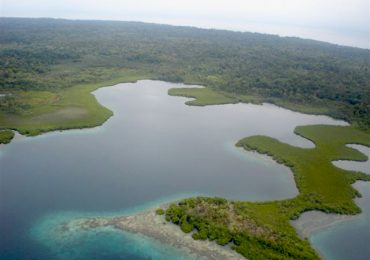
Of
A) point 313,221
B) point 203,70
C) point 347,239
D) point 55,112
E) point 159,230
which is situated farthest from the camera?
point 203,70

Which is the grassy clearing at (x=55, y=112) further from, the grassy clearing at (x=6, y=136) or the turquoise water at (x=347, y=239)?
the turquoise water at (x=347, y=239)

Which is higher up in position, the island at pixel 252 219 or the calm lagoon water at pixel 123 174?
the island at pixel 252 219

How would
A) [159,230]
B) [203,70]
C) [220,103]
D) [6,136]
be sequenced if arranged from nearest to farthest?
1. [159,230]
2. [6,136]
3. [220,103]
4. [203,70]

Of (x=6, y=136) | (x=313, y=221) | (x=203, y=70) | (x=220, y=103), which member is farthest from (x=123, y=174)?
(x=203, y=70)

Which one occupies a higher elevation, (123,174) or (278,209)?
(278,209)

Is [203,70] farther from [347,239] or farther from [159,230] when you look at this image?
[159,230]

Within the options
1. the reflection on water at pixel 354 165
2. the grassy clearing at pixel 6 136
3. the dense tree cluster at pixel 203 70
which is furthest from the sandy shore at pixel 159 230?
the dense tree cluster at pixel 203 70

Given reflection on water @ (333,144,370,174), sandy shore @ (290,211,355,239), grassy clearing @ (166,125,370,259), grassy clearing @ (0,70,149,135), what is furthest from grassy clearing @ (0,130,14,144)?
reflection on water @ (333,144,370,174)

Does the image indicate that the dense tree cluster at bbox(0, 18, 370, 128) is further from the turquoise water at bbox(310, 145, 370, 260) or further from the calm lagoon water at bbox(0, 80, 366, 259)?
the turquoise water at bbox(310, 145, 370, 260)
